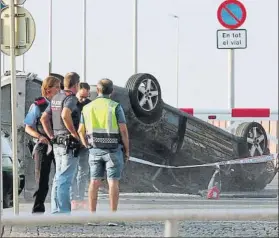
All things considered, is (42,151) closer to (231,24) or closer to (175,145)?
(175,145)

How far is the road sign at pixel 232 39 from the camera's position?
15.2 metres

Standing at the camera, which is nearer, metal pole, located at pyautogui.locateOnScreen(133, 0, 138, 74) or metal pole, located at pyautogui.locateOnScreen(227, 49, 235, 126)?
metal pole, located at pyautogui.locateOnScreen(227, 49, 235, 126)

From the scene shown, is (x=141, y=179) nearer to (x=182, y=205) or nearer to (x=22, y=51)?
(x=182, y=205)

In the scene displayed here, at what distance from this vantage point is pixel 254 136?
15938mm

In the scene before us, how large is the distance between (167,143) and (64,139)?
4319mm

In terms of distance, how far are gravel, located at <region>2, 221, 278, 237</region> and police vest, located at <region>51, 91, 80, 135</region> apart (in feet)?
7.02

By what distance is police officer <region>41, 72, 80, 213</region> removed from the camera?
10.5 metres

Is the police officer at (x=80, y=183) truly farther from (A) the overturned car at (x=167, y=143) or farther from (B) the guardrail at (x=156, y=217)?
(B) the guardrail at (x=156, y=217)

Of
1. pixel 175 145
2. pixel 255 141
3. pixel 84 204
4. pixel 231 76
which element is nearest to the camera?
pixel 84 204

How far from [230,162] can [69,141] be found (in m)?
5.42

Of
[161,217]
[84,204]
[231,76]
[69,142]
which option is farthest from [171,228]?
[231,76]

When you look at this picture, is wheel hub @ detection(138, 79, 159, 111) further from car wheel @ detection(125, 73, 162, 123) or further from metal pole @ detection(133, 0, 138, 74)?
metal pole @ detection(133, 0, 138, 74)

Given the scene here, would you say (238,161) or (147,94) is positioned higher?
(147,94)

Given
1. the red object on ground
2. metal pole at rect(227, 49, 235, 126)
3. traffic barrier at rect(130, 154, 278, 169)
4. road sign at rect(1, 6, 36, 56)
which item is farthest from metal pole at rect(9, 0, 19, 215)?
metal pole at rect(227, 49, 235, 126)
